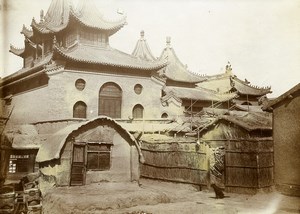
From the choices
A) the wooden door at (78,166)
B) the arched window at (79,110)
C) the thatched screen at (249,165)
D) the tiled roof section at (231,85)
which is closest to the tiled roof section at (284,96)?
the thatched screen at (249,165)

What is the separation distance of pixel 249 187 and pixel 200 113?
39.0 ft

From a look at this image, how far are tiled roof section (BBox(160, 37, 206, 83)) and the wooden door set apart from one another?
16.3 meters

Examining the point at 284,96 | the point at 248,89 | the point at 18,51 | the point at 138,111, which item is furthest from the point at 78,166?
the point at 248,89

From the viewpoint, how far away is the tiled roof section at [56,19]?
2544 centimetres

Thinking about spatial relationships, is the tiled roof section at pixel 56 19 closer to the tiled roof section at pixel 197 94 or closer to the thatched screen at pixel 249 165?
the tiled roof section at pixel 197 94

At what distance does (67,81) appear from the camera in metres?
21.7

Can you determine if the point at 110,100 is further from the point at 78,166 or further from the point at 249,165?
the point at 249,165

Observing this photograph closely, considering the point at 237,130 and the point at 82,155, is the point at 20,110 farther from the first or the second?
the point at 237,130

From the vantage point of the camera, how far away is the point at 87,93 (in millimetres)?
22547

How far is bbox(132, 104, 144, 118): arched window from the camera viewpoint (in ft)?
81.2

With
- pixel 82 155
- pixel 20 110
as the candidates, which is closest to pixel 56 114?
pixel 20 110

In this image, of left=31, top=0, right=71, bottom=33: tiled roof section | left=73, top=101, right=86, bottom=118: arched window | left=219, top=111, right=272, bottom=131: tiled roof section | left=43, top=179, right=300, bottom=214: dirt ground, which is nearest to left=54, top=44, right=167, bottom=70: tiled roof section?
left=31, top=0, right=71, bottom=33: tiled roof section

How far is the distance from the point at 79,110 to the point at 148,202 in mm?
11666

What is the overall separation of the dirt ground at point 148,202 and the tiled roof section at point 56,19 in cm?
1557
